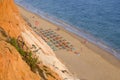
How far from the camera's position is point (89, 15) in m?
49.5

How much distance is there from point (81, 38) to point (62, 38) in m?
3.07

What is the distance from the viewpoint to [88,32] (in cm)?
4178

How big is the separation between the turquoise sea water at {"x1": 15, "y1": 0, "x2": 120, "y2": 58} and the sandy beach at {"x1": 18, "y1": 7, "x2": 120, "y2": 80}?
1.87 meters

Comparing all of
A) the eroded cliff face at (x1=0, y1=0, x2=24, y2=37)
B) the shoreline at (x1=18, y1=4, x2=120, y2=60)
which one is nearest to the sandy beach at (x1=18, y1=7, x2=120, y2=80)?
the shoreline at (x1=18, y1=4, x2=120, y2=60)

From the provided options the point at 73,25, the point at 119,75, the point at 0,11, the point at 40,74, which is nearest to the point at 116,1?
the point at 73,25

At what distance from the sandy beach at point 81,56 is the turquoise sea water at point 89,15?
1869 mm

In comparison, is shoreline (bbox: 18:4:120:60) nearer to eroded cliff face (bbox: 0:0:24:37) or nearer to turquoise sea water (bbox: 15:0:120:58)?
turquoise sea water (bbox: 15:0:120:58)

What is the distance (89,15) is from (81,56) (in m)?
18.4

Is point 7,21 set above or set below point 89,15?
above

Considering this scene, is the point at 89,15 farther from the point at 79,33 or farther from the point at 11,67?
the point at 11,67

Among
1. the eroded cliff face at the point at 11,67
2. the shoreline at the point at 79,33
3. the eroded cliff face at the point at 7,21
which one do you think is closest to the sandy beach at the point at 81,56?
the shoreline at the point at 79,33

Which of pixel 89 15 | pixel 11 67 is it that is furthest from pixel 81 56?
pixel 11 67

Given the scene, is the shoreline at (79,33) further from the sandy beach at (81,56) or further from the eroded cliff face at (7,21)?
the eroded cliff face at (7,21)

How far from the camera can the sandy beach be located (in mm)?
28078
